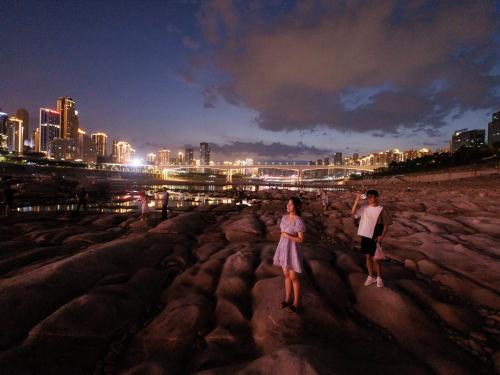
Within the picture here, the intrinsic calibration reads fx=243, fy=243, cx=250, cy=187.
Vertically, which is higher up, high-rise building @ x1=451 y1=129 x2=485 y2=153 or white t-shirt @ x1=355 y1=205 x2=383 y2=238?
high-rise building @ x1=451 y1=129 x2=485 y2=153

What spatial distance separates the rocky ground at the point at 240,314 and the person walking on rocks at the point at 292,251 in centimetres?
34

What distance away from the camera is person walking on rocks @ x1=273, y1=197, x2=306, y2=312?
5.01 meters

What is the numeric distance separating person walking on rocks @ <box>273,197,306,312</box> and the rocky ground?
339 mm

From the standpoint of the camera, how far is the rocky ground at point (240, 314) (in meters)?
3.96

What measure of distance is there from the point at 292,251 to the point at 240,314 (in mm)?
1745

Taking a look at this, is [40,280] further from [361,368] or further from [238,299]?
[361,368]

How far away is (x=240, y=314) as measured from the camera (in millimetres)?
5156

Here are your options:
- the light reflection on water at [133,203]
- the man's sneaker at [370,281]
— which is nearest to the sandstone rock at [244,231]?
the man's sneaker at [370,281]

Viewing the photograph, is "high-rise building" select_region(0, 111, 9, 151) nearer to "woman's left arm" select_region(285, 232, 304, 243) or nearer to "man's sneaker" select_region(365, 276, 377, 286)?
"woman's left arm" select_region(285, 232, 304, 243)

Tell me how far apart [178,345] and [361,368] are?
3.09 metres

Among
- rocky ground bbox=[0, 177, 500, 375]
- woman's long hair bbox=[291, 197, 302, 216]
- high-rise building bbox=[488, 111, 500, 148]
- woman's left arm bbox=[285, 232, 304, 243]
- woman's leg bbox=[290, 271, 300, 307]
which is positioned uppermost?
high-rise building bbox=[488, 111, 500, 148]

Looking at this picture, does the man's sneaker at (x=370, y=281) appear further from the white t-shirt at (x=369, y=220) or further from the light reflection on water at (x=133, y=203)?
the light reflection on water at (x=133, y=203)

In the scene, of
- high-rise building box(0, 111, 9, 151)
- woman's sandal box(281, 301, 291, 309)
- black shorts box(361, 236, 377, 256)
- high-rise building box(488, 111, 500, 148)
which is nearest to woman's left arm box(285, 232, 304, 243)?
woman's sandal box(281, 301, 291, 309)

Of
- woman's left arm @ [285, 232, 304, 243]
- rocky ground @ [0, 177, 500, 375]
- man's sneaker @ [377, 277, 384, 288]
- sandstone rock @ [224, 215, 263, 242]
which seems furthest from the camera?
sandstone rock @ [224, 215, 263, 242]
